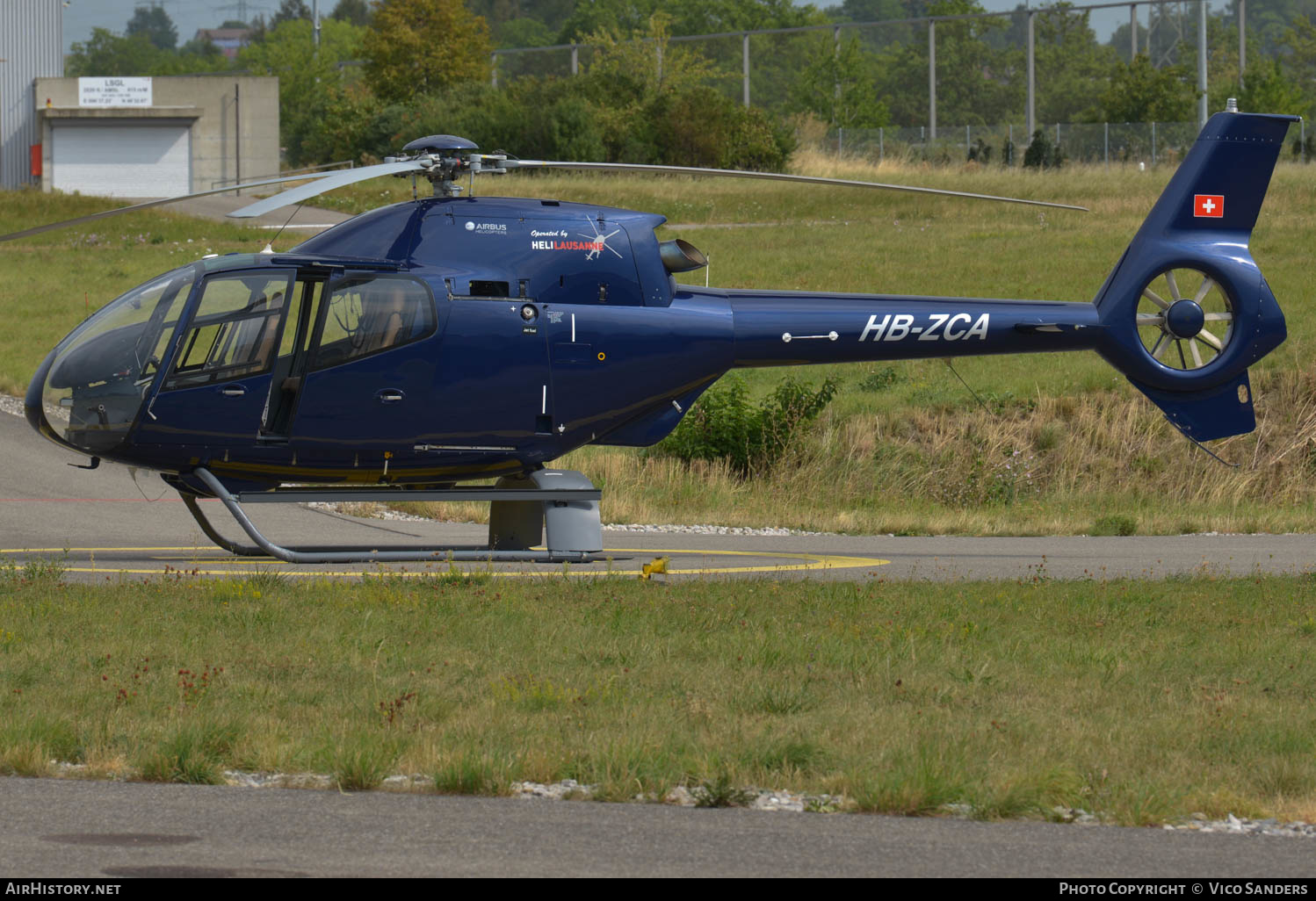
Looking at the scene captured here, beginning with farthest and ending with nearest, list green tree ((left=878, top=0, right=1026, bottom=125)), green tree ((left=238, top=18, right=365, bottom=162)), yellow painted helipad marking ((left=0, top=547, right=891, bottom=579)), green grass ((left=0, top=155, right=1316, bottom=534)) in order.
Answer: green tree ((left=878, top=0, right=1026, bottom=125)) → green tree ((left=238, top=18, right=365, bottom=162)) → green grass ((left=0, top=155, right=1316, bottom=534)) → yellow painted helipad marking ((left=0, top=547, right=891, bottom=579))

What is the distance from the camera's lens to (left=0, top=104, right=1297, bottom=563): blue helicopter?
1277 centimetres

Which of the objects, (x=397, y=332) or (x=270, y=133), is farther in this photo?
(x=270, y=133)

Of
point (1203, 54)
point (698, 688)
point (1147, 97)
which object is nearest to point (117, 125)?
point (1147, 97)

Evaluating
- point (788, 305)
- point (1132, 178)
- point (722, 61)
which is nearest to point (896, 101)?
point (722, 61)

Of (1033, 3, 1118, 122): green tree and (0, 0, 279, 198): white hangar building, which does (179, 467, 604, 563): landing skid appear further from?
(1033, 3, 1118, 122): green tree

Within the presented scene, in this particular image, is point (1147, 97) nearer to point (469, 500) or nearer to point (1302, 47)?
point (1302, 47)

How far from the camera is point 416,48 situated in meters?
78.0

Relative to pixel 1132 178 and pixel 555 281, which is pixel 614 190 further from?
pixel 555 281

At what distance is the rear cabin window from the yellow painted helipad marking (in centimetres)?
188

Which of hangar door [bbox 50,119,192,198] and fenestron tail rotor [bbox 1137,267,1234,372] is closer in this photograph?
fenestron tail rotor [bbox 1137,267,1234,372]

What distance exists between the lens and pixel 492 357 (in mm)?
13344

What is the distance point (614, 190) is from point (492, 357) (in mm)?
35473

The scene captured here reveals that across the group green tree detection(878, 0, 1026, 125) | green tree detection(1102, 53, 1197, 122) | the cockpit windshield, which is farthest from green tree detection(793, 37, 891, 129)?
the cockpit windshield

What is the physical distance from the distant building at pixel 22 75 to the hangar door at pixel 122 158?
5.30ft
